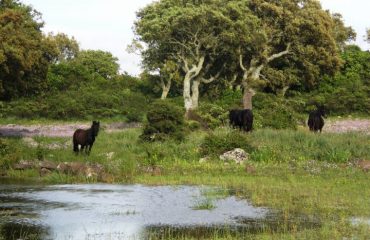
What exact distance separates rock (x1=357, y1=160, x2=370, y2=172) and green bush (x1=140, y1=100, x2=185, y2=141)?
9.96 meters

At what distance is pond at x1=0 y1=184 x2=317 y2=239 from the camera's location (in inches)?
507

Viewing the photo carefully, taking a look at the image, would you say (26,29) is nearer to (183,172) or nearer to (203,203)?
(183,172)

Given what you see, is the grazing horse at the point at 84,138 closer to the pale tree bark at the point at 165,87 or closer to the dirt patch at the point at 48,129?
the dirt patch at the point at 48,129

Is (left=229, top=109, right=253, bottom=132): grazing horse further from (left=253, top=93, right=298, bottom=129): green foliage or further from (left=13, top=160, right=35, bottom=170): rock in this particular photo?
(left=13, top=160, right=35, bottom=170): rock

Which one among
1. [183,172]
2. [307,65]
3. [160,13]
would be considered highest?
[160,13]

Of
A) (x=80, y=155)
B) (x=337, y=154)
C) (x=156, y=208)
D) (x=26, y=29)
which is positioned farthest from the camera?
(x=26, y=29)

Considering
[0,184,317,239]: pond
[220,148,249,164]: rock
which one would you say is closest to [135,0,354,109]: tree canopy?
[220,148,249,164]: rock

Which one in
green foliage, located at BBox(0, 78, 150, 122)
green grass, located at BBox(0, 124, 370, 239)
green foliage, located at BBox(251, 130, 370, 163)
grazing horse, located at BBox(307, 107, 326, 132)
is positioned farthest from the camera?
green foliage, located at BBox(0, 78, 150, 122)

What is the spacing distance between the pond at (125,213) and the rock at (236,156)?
20.4 ft

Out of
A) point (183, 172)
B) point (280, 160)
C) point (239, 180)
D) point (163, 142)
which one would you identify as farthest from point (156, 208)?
point (163, 142)

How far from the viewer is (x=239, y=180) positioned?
21.2 metres

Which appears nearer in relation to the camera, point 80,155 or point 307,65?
point 80,155

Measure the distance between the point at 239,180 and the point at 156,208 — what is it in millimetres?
5940

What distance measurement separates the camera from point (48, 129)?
41625 mm
